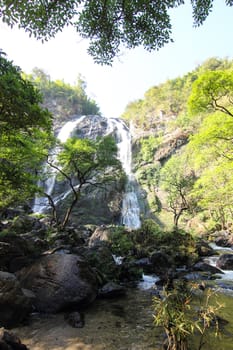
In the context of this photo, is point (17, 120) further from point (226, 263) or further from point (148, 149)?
point (148, 149)

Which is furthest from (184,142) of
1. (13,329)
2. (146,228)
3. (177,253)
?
(13,329)

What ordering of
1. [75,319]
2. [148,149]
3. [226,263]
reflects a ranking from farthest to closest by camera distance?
[148,149]
[226,263]
[75,319]

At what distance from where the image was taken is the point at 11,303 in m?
5.36

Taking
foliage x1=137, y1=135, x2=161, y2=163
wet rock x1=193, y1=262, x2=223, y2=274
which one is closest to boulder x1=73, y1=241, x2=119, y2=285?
wet rock x1=193, y1=262, x2=223, y2=274

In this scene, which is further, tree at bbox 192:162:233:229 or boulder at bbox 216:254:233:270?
tree at bbox 192:162:233:229

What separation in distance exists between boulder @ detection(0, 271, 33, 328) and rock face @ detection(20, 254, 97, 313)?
62 cm

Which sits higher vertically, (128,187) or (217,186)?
(128,187)

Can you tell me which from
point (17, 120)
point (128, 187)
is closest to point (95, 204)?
point (128, 187)

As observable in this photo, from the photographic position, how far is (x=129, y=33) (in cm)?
610

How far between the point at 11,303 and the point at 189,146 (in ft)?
34.4

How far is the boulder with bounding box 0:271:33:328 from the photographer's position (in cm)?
528

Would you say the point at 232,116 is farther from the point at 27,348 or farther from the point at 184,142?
the point at 184,142

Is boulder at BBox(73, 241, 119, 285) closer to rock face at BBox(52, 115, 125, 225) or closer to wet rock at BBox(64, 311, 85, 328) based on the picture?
wet rock at BBox(64, 311, 85, 328)

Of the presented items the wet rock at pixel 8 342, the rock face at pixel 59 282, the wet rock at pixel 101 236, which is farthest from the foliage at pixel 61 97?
the wet rock at pixel 8 342
